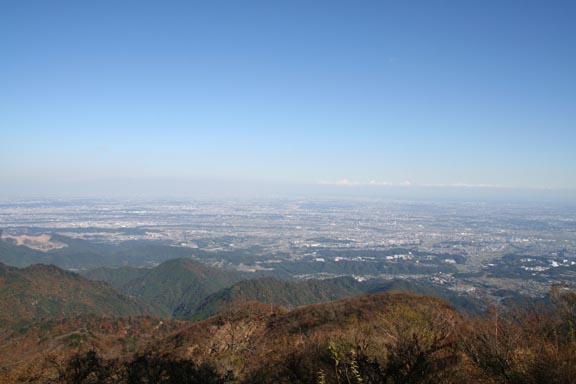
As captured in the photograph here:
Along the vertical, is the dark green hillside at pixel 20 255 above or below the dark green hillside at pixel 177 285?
above

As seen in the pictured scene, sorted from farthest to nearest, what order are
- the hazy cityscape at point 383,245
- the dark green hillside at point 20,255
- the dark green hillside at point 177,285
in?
the dark green hillside at point 20,255 < the dark green hillside at point 177,285 < the hazy cityscape at point 383,245

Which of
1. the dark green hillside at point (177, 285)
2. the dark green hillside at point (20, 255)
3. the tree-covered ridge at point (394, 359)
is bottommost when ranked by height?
the dark green hillside at point (177, 285)

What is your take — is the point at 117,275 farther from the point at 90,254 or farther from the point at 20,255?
the point at 20,255

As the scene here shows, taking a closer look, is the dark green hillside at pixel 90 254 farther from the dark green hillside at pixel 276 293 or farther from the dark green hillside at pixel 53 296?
the dark green hillside at pixel 276 293

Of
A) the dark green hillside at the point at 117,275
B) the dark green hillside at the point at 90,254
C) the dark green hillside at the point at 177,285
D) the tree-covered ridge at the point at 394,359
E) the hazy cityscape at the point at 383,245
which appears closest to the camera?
the tree-covered ridge at the point at 394,359

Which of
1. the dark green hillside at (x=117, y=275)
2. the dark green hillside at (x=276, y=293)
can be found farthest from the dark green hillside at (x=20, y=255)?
the dark green hillside at (x=276, y=293)

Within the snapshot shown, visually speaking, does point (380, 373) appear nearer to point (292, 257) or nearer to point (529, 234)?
point (292, 257)

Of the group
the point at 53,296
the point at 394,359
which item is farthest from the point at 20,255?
the point at 394,359

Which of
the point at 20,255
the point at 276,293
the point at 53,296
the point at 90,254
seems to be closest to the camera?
the point at 53,296
